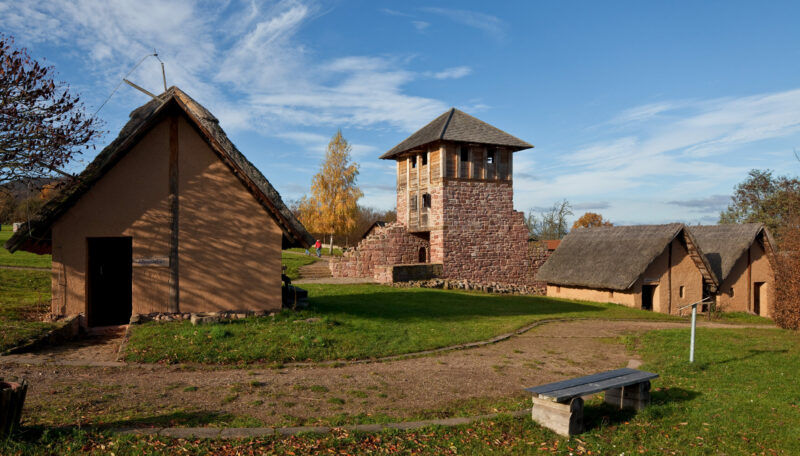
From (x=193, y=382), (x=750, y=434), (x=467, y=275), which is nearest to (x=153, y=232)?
(x=193, y=382)

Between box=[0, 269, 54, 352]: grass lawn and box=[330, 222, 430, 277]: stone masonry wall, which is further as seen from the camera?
box=[330, 222, 430, 277]: stone masonry wall

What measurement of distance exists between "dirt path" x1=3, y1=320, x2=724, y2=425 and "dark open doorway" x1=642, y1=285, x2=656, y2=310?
48.2 ft

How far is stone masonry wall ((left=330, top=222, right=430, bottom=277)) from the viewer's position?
2969 cm

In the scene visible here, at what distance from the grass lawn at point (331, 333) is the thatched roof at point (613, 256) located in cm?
605

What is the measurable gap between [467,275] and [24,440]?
25.2 meters

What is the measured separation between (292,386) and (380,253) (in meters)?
22.5

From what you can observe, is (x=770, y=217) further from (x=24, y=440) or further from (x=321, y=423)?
(x=24, y=440)

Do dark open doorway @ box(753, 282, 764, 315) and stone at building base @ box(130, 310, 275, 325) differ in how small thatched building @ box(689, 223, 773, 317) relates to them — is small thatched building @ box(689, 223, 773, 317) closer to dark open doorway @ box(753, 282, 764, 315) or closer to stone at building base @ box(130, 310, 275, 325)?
dark open doorway @ box(753, 282, 764, 315)

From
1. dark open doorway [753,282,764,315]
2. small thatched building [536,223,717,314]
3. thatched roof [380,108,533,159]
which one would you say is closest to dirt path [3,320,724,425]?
small thatched building [536,223,717,314]

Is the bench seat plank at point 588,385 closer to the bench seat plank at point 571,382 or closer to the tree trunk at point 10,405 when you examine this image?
the bench seat plank at point 571,382

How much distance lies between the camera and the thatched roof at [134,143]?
34.8 ft

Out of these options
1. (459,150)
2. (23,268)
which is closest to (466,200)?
(459,150)

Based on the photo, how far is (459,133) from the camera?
94.9 feet

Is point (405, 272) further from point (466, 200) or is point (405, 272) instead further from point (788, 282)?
point (788, 282)
